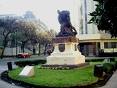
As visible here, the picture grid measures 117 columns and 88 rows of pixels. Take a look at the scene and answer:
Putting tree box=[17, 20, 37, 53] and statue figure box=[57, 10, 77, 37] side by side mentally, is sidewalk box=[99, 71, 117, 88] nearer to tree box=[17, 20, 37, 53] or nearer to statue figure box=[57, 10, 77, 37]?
statue figure box=[57, 10, 77, 37]

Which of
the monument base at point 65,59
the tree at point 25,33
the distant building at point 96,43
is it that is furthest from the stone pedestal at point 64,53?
the tree at point 25,33

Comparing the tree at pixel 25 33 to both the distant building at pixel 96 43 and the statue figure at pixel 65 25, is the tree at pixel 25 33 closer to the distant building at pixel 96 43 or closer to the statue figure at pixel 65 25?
the distant building at pixel 96 43

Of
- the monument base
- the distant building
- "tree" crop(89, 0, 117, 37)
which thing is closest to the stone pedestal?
the monument base

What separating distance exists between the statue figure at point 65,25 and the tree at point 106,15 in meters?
12.0

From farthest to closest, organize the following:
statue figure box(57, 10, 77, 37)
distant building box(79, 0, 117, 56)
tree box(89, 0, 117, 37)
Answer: distant building box(79, 0, 117, 56) → statue figure box(57, 10, 77, 37) → tree box(89, 0, 117, 37)

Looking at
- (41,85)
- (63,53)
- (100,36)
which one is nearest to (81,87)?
(41,85)

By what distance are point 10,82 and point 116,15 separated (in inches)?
306

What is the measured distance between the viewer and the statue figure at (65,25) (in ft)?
110

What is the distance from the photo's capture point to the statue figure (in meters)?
33.6

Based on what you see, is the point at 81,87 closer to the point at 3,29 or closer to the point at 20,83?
the point at 20,83

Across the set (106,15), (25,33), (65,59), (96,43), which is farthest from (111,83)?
(25,33)

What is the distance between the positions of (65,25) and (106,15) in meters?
15.0

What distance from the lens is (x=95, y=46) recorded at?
241 feet

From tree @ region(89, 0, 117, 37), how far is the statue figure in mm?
12037
